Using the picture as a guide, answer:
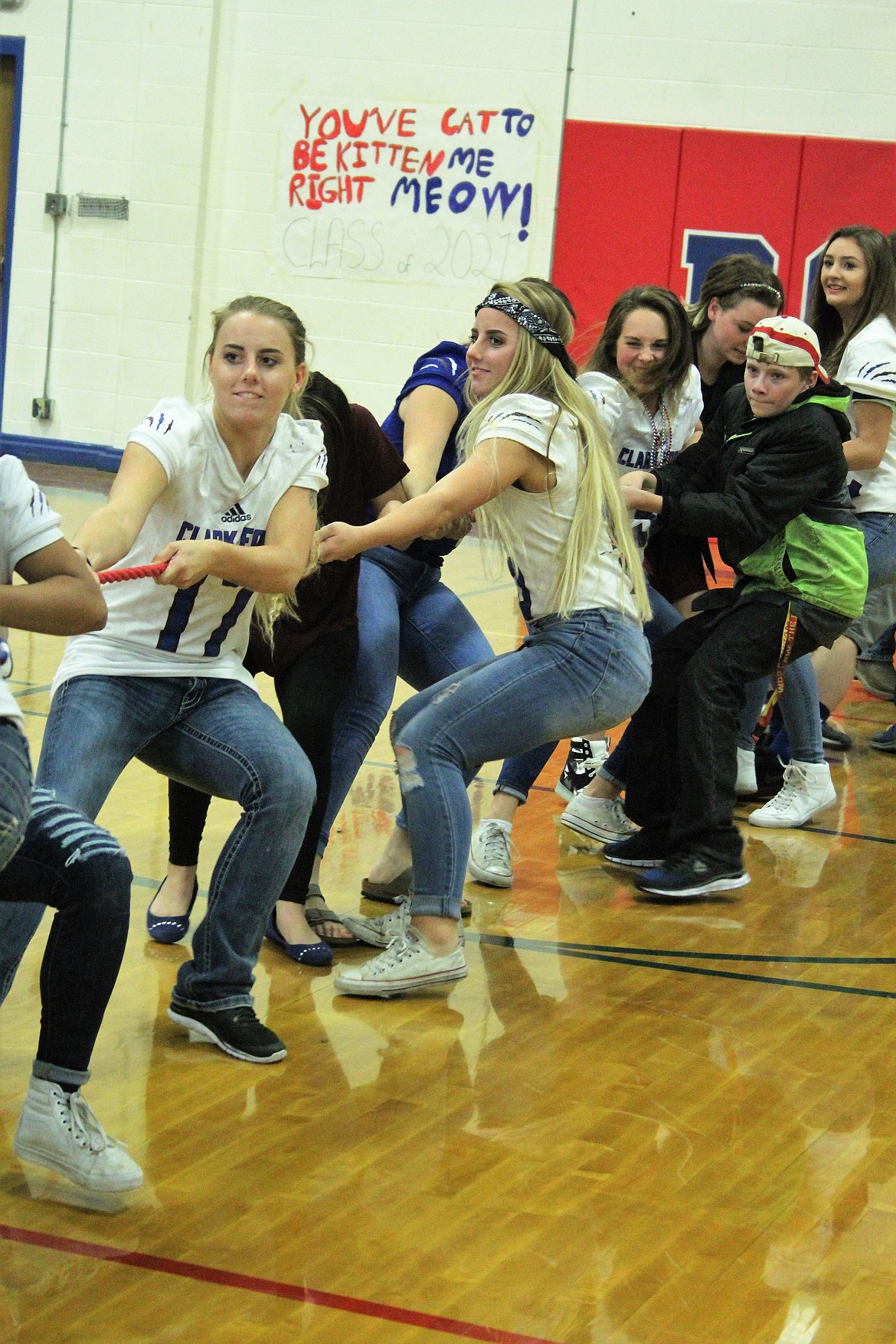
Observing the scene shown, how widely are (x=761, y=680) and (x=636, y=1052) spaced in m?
1.92

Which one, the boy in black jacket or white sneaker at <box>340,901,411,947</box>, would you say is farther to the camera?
the boy in black jacket

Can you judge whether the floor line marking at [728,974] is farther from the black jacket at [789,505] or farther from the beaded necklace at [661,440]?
the beaded necklace at [661,440]

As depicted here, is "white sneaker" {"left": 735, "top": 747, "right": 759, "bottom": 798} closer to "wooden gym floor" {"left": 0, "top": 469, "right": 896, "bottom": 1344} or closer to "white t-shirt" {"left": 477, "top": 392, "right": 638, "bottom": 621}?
"wooden gym floor" {"left": 0, "top": 469, "right": 896, "bottom": 1344}

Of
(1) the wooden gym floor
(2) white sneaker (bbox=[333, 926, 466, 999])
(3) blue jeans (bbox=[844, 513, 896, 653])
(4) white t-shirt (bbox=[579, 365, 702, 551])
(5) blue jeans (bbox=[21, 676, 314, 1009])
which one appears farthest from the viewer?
(3) blue jeans (bbox=[844, 513, 896, 653])

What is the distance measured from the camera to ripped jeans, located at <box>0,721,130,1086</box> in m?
2.06

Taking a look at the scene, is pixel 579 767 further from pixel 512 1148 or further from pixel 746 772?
pixel 512 1148

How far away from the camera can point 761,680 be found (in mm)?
4570

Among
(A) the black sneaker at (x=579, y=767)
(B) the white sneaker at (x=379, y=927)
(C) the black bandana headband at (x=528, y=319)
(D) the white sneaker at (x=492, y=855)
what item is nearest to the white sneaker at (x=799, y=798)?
(A) the black sneaker at (x=579, y=767)

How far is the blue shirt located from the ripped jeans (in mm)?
1591

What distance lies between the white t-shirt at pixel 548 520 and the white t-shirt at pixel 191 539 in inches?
18.7

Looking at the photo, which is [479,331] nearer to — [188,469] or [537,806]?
[188,469]

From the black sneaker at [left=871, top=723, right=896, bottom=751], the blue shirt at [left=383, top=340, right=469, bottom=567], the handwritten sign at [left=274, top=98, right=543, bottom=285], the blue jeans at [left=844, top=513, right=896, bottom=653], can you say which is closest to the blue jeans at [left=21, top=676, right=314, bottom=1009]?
the blue shirt at [left=383, top=340, right=469, bottom=567]

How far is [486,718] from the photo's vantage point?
3.06 meters

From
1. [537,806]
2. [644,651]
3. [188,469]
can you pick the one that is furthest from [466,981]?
[537,806]
